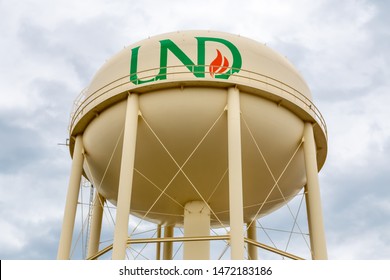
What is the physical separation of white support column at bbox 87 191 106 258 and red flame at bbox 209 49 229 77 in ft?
15.4

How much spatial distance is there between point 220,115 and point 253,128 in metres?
0.76

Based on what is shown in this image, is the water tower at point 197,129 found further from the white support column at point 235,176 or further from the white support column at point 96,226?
the white support column at point 96,226

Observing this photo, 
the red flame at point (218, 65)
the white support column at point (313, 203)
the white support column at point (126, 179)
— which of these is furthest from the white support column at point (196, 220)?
the red flame at point (218, 65)

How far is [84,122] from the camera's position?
1134cm

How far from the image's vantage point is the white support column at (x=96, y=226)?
40.9 feet

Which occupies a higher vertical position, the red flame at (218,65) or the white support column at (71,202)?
the red flame at (218,65)

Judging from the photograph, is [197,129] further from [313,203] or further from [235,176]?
[313,203]

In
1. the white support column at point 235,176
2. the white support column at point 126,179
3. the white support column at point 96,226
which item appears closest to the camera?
the white support column at point 235,176

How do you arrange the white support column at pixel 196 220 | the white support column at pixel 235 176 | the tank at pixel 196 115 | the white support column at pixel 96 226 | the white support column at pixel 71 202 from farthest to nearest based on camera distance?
the white support column at pixel 96 226
the white support column at pixel 196 220
the white support column at pixel 71 202
the tank at pixel 196 115
the white support column at pixel 235 176

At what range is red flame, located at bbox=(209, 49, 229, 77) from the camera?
33.4 feet

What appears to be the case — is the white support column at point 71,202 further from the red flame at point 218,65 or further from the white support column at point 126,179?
the red flame at point 218,65

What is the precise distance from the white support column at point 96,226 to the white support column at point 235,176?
4.53m

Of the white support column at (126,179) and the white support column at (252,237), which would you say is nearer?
the white support column at (126,179)

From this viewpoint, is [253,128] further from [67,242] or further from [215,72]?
[67,242]
